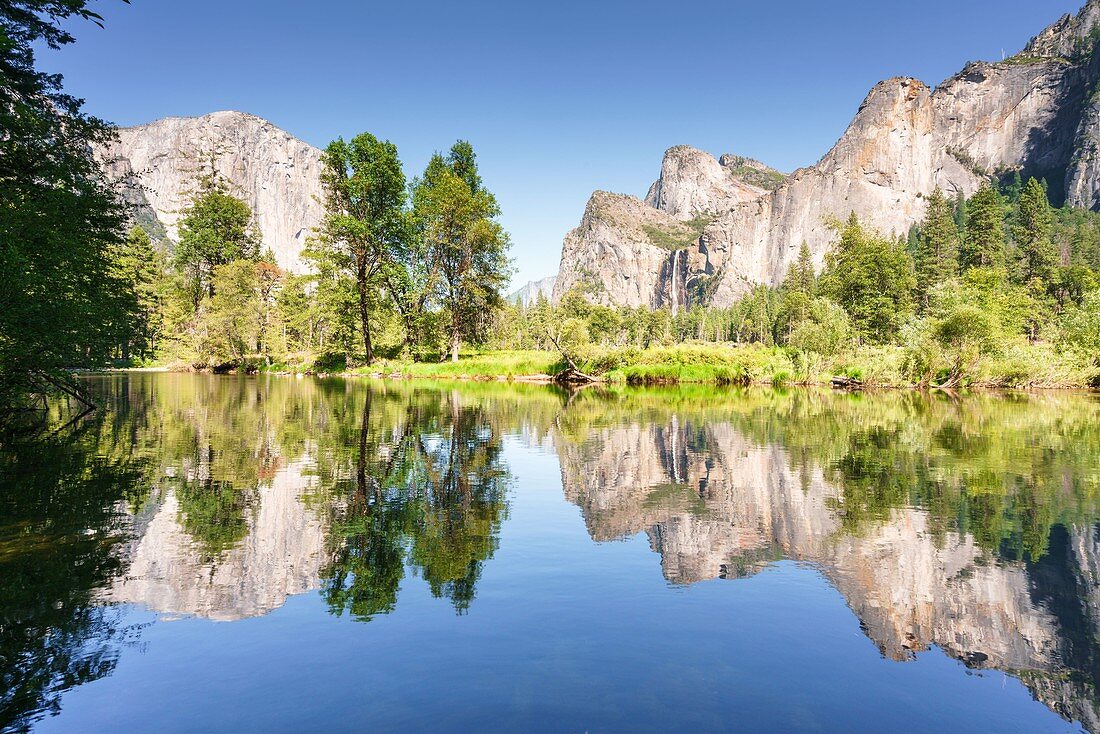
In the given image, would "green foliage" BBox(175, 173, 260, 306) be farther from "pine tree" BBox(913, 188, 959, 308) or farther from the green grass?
"pine tree" BBox(913, 188, 959, 308)

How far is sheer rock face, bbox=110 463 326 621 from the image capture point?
332 inches

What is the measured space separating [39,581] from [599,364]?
52436mm

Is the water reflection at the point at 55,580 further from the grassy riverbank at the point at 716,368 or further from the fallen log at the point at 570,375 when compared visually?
the grassy riverbank at the point at 716,368

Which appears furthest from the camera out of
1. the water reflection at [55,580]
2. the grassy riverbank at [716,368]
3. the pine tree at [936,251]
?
the pine tree at [936,251]

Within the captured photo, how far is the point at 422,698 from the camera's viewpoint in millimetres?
6035

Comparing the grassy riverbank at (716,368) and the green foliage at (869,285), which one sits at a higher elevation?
the green foliage at (869,285)

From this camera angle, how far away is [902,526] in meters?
12.2

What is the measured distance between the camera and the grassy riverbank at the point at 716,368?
57375mm

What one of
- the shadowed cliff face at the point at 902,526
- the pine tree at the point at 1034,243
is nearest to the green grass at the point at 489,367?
the shadowed cliff face at the point at 902,526

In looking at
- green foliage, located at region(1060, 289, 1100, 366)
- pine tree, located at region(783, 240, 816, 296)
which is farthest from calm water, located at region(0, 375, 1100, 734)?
pine tree, located at region(783, 240, 816, 296)

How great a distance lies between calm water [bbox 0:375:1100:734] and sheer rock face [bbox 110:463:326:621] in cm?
6

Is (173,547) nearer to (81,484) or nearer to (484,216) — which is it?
(81,484)

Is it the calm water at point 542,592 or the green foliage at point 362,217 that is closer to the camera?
the calm water at point 542,592

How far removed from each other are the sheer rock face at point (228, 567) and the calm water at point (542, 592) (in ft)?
0.18
